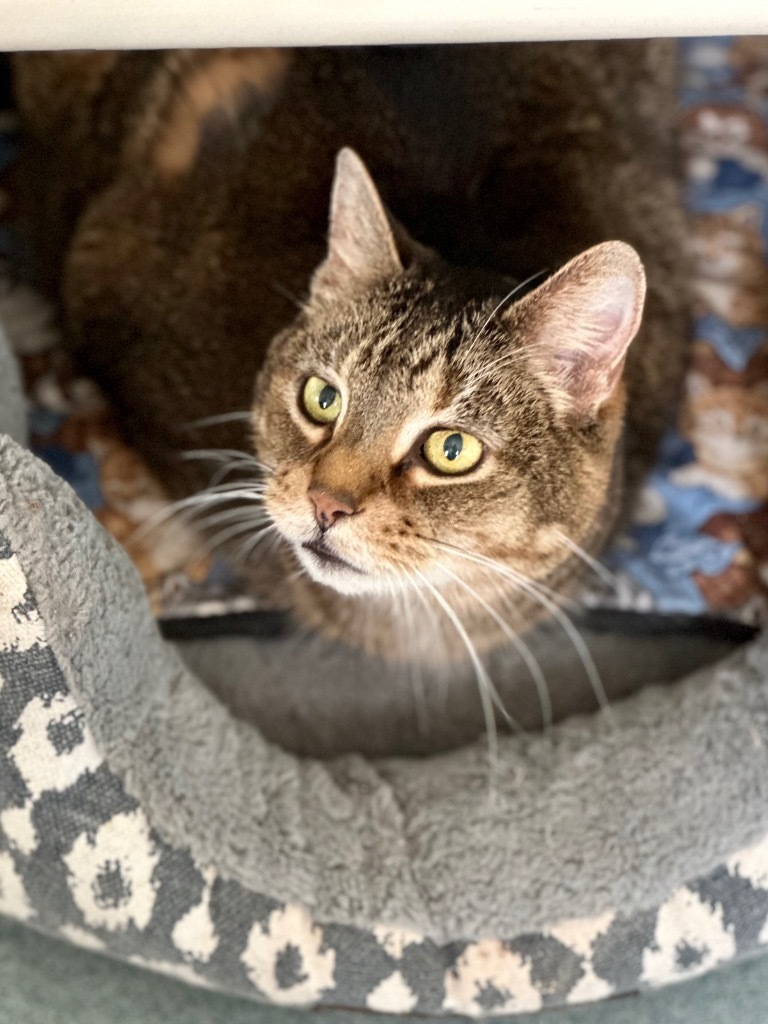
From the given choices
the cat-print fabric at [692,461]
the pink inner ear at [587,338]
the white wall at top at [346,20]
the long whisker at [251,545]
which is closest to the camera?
the white wall at top at [346,20]

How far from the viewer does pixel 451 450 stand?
3.45 ft

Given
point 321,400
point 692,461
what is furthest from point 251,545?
point 692,461

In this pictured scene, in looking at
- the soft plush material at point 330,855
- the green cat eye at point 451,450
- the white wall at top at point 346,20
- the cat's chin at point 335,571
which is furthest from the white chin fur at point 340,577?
the white wall at top at point 346,20

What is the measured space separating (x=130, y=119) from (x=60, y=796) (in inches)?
38.9

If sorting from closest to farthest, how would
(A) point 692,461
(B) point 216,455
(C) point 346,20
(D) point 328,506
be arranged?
(C) point 346,20
(D) point 328,506
(B) point 216,455
(A) point 692,461

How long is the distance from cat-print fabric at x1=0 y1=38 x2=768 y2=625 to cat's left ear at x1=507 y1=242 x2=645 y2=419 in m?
0.52

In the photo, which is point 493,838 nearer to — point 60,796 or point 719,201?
point 60,796

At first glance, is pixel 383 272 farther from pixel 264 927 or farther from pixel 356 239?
pixel 264 927

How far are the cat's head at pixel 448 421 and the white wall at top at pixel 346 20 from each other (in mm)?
192

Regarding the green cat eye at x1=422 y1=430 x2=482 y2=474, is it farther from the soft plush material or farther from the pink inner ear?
the soft plush material

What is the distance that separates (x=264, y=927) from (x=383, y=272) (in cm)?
76

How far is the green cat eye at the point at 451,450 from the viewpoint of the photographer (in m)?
1.05

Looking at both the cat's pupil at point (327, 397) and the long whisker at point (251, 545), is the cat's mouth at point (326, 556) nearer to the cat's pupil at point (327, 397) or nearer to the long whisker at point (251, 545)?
the cat's pupil at point (327, 397)

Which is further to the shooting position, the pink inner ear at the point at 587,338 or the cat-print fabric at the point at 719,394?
the cat-print fabric at the point at 719,394
